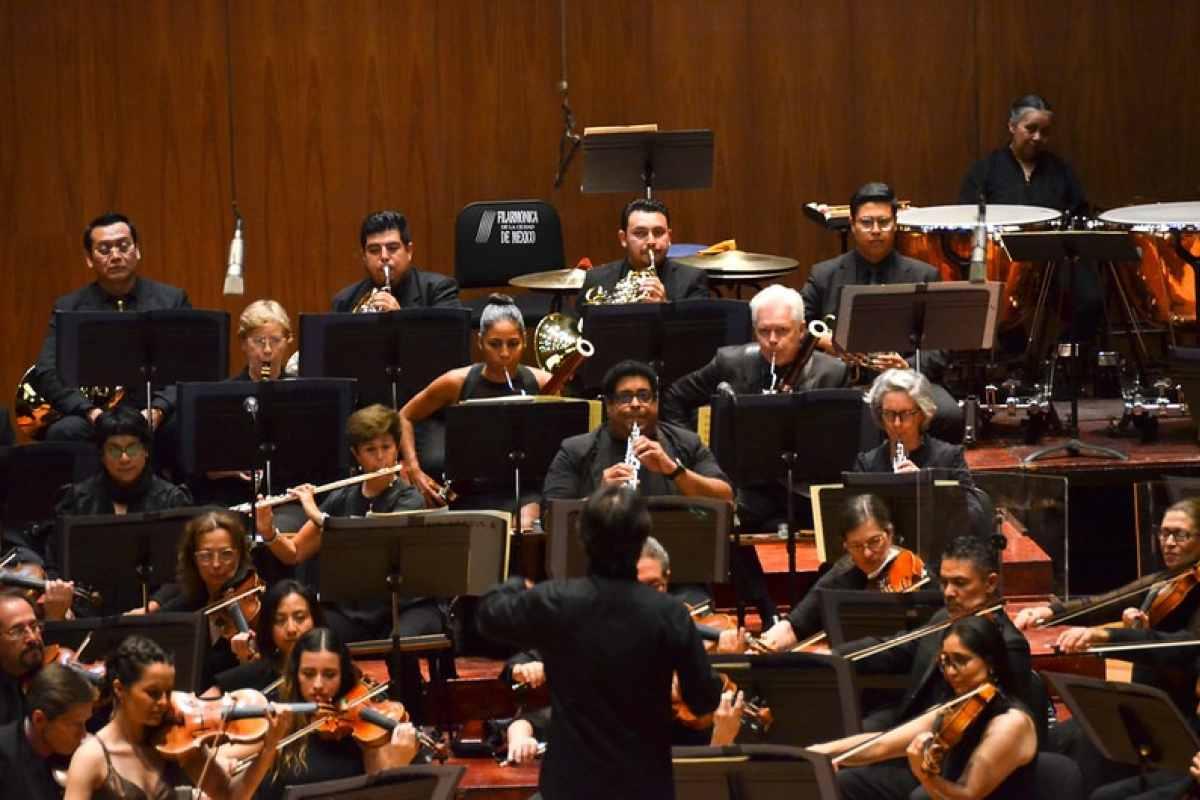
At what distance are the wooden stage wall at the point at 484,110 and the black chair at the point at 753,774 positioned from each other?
210 inches

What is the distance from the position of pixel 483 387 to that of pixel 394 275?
2.78 ft

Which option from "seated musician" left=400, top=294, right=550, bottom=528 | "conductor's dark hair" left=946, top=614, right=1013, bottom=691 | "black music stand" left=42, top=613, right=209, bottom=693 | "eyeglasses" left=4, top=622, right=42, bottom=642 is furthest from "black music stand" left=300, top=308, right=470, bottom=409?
"conductor's dark hair" left=946, top=614, right=1013, bottom=691

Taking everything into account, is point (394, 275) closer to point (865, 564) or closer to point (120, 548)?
point (120, 548)

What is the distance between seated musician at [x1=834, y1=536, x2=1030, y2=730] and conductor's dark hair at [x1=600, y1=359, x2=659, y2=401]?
1107 mm

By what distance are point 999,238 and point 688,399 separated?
1533 millimetres

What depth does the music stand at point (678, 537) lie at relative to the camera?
602 cm

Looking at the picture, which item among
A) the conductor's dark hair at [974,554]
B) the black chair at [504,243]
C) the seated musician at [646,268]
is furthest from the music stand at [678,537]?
the black chair at [504,243]

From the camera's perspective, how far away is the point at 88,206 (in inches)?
392

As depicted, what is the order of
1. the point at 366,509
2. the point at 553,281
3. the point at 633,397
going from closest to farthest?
1. the point at 633,397
2. the point at 366,509
3. the point at 553,281

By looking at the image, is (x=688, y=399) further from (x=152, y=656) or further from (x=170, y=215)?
(x=170, y=215)

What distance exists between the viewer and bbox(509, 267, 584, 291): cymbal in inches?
326

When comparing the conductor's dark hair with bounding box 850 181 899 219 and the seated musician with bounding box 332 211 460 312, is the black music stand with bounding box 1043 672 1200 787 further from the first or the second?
the seated musician with bounding box 332 211 460 312

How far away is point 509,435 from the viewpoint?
21.6 feet

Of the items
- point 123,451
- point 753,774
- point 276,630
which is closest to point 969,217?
point 123,451
